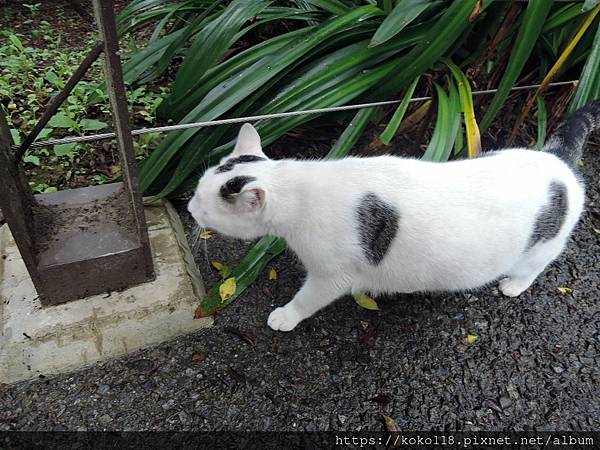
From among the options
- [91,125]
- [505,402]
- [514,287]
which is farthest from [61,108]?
[505,402]

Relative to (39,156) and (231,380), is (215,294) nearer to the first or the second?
(231,380)

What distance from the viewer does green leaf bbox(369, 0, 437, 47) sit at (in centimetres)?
193

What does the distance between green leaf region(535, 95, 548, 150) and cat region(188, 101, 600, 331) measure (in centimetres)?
65

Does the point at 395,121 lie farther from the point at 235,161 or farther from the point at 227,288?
the point at 227,288

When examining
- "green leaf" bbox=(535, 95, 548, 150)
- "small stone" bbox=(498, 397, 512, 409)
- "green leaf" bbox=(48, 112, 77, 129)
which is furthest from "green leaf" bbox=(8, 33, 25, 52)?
"small stone" bbox=(498, 397, 512, 409)

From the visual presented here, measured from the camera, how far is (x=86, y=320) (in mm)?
1667

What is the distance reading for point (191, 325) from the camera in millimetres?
1756

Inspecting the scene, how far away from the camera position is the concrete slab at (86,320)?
5.23ft

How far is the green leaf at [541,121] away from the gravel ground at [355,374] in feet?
2.37

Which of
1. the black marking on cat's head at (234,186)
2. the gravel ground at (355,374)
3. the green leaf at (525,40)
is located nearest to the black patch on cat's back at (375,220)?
the black marking on cat's head at (234,186)

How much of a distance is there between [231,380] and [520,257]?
3.61ft

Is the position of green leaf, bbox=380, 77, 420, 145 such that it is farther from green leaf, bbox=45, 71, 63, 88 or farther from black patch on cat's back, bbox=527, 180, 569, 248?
green leaf, bbox=45, 71, 63, 88

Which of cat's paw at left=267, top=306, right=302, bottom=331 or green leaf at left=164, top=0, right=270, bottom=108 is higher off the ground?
green leaf at left=164, top=0, right=270, bottom=108

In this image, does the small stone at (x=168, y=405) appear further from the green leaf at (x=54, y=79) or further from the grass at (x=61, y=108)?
the green leaf at (x=54, y=79)
